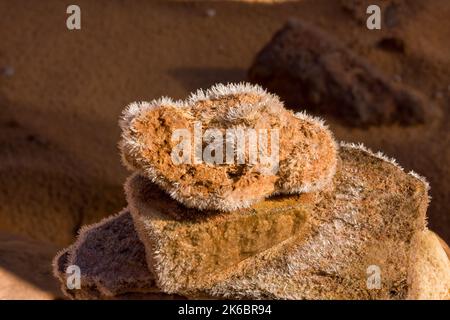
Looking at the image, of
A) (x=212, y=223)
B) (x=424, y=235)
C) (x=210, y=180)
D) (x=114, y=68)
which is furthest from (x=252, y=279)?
(x=114, y=68)

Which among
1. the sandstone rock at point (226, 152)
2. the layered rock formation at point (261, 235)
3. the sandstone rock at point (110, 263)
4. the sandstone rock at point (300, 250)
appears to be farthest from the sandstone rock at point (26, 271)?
the sandstone rock at point (226, 152)

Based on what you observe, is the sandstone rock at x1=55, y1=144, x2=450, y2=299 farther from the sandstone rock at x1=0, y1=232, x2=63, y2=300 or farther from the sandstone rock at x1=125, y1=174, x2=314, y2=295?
the sandstone rock at x1=0, y1=232, x2=63, y2=300

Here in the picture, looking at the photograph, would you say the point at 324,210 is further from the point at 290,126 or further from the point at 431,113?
the point at 431,113

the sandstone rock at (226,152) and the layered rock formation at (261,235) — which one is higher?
the sandstone rock at (226,152)

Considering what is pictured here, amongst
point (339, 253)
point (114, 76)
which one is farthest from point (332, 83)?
point (339, 253)

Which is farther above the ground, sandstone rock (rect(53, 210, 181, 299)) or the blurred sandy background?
the blurred sandy background

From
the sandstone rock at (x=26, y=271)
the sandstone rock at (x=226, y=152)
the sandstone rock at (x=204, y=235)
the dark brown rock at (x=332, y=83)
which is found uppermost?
the dark brown rock at (x=332, y=83)

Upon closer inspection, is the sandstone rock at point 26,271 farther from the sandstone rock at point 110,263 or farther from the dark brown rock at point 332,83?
the dark brown rock at point 332,83

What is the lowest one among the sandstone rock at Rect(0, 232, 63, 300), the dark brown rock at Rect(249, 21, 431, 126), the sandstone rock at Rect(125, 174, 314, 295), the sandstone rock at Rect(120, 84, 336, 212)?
the sandstone rock at Rect(0, 232, 63, 300)

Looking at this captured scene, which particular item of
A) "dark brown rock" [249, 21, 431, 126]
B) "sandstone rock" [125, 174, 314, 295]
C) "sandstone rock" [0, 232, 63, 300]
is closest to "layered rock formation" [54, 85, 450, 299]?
"sandstone rock" [125, 174, 314, 295]
